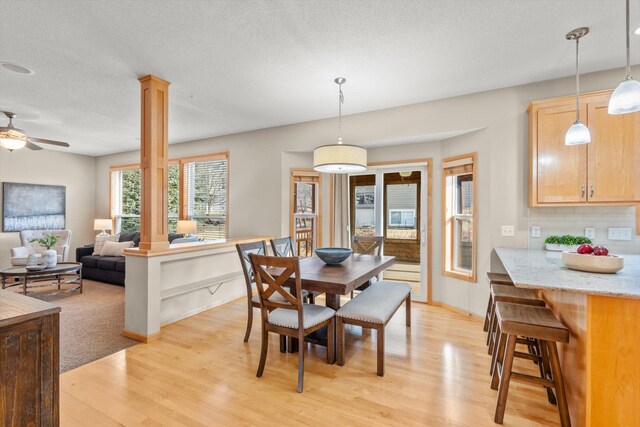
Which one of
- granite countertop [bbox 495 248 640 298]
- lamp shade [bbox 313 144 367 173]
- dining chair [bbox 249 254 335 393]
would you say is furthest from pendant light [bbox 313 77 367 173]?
granite countertop [bbox 495 248 640 298]

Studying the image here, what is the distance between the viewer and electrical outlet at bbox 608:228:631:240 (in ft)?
9.68

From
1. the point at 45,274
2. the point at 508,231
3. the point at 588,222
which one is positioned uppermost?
the point at 588,222

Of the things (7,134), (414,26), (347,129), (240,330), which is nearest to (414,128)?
(347,129)

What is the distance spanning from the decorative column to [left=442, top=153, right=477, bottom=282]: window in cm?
351

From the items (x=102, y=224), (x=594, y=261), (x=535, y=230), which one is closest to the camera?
(x=594, y=261)

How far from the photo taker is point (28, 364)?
1306 mm

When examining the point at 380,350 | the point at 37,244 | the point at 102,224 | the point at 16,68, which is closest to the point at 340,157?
the point at 380,350

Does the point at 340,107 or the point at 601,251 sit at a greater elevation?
the point at 340,107

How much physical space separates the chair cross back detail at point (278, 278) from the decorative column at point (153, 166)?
1418mm

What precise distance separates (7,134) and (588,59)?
656 cm

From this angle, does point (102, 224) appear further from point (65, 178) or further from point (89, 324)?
point (89, 324)

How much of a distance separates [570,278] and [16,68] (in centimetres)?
503

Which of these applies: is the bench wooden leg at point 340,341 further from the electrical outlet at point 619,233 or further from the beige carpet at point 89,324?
the electrical outlet at point 619,233

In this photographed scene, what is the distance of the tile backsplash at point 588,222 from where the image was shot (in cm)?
296
